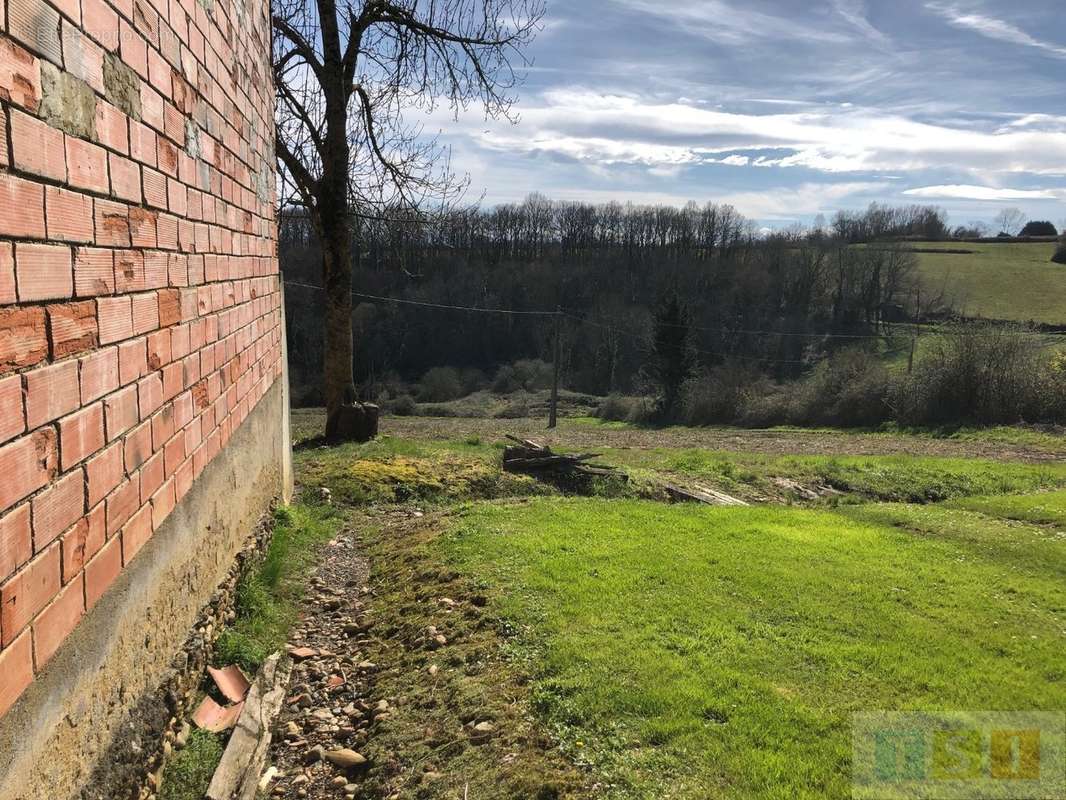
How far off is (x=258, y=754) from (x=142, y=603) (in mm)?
1114

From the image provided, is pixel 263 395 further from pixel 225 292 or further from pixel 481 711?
pixel 481 711

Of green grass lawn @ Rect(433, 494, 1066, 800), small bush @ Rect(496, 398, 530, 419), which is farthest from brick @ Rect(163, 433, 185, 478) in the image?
small bush @ Rect(496, 398, 530, 419)

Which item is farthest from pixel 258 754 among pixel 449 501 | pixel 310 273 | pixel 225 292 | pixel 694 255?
pixel 694 255

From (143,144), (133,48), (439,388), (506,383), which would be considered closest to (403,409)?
(439,388)

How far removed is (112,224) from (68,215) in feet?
1.13

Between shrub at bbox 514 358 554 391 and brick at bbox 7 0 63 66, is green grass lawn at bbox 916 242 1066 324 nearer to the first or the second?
shrub at bbox 514 358 554 391

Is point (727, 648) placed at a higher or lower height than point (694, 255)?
lower

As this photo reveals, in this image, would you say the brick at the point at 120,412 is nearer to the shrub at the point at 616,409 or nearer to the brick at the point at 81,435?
the brick at the point at 81,435

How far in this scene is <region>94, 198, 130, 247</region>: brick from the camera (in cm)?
215

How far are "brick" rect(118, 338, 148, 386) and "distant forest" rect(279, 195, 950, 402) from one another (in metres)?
41.4

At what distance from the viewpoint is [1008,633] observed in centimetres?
451

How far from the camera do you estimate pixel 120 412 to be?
2.30 metres

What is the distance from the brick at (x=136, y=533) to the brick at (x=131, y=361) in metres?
0.51

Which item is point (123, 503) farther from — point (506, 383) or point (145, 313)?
point (506, 383)
